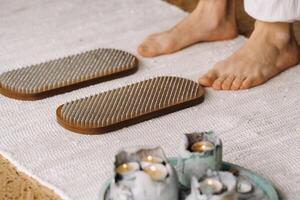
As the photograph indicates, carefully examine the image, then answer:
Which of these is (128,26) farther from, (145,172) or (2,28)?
(145,172)

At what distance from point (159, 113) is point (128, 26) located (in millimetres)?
539

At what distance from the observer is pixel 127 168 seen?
3.63 feet

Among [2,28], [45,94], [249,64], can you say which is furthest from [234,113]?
[2,28]

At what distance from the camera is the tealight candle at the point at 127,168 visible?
3.59 ft

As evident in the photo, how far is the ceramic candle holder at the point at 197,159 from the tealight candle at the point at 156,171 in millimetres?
53

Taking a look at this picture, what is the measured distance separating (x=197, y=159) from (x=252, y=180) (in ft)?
0.38

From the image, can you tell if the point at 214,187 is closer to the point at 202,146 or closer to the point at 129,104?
the point at 202,146

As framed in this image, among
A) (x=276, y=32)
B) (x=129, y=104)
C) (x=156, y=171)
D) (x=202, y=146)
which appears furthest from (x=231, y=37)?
(x=156, y=171)

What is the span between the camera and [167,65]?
170 cm

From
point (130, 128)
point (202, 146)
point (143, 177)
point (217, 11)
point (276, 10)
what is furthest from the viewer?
point (217, 11)

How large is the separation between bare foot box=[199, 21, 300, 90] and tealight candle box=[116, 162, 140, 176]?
508 millimetres

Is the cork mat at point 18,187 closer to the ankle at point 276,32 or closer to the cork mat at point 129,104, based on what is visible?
the cork mat at point 129,104

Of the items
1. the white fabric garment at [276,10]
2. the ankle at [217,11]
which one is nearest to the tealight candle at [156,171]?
the white fabric garment at [276,10]

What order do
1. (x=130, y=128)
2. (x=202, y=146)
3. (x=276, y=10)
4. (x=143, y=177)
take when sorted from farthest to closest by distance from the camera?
(x=276, y=10) < (x=130, y=128) < (x=202, y=146) < (x=143, y=177)
